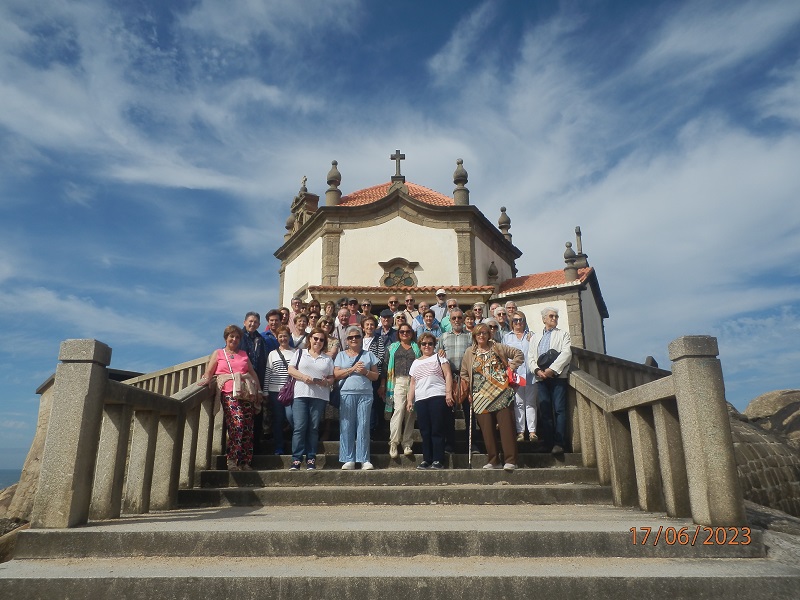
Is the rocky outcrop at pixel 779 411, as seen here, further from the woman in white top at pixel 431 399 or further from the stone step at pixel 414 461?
the woman in white top at pixel 431 399

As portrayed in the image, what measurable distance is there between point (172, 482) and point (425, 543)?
9.40 feet

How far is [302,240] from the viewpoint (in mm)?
22359

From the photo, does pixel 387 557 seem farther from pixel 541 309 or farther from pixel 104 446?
pixel 541 309

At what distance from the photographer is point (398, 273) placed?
20.2 m

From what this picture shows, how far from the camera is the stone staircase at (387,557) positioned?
122 inches

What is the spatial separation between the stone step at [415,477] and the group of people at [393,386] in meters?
0.17

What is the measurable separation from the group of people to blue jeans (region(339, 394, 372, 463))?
0.04 ft

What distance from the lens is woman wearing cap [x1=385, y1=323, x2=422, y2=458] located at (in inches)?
255

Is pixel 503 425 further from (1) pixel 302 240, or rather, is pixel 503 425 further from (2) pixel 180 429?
(1) pixel 302 240

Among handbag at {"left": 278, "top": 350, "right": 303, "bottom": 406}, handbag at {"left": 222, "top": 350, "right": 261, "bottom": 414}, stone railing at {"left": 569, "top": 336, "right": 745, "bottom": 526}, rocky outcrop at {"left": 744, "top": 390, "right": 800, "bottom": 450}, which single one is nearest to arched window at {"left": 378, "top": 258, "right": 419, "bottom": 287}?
rocky outcrop at {"left": 744, "top": 390, "right": 800, "bottom": 450}

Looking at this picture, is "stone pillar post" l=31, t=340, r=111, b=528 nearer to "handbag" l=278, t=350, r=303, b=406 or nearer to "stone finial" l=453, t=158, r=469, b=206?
"handbag" l=278, t=350, r=303, b=406

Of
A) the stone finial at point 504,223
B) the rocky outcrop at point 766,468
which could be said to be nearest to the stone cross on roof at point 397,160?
the stone finial at point 504,223

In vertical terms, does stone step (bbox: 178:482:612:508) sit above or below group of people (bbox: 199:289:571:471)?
below

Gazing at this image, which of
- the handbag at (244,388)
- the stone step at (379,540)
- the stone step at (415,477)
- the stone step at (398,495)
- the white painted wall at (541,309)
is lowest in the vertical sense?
the stone step at (379,540)
